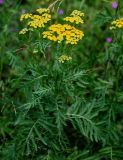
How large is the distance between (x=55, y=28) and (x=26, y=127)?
778 millimetres

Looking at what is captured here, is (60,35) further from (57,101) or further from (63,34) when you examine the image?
(57,101)

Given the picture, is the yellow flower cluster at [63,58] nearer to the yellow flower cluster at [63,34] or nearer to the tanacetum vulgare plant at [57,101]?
the tanacetum vulgare plant at [57,101]

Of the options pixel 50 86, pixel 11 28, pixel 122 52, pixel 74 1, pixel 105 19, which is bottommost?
pixel 50 86

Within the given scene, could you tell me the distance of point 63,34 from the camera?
2.96m

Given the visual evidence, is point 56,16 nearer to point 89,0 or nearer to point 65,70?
point 89,0

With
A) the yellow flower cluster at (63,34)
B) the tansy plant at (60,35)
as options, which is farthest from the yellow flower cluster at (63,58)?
the yellow flower cluster at (63,34)

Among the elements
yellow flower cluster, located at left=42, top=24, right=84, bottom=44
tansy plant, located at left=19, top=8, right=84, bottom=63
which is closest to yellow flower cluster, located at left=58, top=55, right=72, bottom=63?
tansy plant, located at left=19, top=8, right=84, bottom=63

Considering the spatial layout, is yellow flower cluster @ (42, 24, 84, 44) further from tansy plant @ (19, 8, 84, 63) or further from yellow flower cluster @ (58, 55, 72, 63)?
yellow flower cluster @ (58, 55, 72, 63)

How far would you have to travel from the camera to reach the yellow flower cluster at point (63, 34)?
2.93 m

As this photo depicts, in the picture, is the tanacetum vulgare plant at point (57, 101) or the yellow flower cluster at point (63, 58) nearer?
the yellow flower cluster at point (63, 58)

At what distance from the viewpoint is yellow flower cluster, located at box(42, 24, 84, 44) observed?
2.93 meters

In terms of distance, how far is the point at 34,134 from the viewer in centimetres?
318

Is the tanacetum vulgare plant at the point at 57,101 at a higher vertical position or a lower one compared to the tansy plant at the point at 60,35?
lower

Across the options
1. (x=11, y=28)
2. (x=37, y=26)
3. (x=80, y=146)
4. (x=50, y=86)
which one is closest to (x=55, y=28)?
(x=37, y=26)
